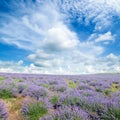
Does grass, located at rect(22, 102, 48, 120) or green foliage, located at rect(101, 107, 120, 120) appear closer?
green foliage, located at rect(101, 107, 120, 120)

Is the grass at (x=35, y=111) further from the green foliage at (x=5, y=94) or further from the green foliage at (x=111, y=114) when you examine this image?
the green foliage at (x=5, y=94)

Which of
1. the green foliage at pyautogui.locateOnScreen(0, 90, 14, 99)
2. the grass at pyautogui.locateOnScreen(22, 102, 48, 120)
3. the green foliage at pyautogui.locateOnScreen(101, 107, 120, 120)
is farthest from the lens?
the green foliage at pyautogui.locateOnScreen(0, 90, 14, 99)

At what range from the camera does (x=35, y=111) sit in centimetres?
477

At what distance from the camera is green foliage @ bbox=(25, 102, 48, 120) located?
4.65 metres

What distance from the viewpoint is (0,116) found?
174 inches

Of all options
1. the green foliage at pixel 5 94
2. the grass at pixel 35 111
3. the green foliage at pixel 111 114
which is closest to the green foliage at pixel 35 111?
the grass at pixel 35 111

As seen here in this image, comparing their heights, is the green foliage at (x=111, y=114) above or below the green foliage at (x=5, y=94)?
below

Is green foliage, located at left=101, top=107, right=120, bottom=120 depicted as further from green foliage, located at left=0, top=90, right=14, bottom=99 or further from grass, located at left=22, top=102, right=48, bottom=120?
green foliage, located at left=0, top=90, right=14, bottom=99

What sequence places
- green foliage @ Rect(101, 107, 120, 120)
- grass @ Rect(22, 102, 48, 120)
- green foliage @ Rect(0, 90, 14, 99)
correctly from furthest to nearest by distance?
green foliage @ Rect(0, 90, 14, 99)
grass @ Rect(22, 102, 48, 120)
green foliage @ Rect(101, 107, 120, 120)

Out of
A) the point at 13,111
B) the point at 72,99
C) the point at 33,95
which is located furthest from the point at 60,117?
the point at 33,95

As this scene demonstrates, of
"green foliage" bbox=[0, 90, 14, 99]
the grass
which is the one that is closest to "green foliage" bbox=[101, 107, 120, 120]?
the grass

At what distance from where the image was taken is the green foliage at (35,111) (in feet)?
15.3

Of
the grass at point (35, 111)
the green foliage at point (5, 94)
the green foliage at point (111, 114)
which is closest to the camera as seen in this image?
the green foliage at point (111, 114)

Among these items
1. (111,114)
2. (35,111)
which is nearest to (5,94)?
(35,111)
